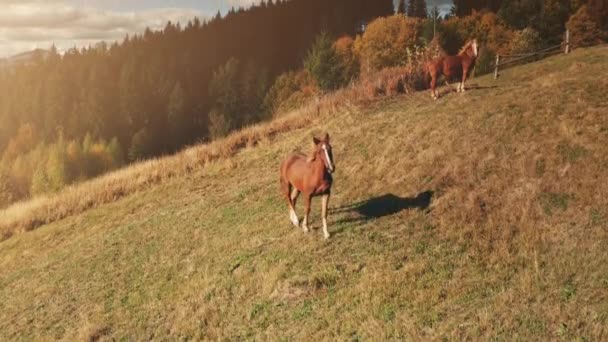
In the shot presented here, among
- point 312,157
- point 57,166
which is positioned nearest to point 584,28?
point 312,157

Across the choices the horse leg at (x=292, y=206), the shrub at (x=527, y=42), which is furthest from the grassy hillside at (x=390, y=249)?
the shrub at (x=527, y=42)

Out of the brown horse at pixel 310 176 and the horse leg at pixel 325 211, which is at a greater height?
the brown horse at pixel 310 176

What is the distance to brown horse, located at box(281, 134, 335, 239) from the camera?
11023mm

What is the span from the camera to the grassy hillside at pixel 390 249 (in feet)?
27.6

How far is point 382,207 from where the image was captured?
13.5m

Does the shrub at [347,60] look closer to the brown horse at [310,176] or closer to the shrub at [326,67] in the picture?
the shrub at [326,67]

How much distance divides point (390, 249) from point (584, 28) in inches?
2873

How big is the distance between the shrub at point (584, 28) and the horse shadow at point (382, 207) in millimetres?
62698

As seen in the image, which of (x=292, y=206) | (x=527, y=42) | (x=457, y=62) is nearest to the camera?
(x=292, y=206)

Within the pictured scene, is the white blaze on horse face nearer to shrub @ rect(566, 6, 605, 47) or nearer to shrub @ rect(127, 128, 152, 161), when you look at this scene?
shrub @ rect(566, 6, 605, 47)

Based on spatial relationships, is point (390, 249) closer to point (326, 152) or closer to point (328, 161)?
point (328, 161)

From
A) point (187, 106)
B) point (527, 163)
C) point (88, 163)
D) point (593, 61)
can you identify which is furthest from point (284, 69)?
point (527, 163)

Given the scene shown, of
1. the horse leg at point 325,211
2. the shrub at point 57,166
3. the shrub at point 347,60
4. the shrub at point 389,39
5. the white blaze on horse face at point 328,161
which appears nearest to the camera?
the white blaze on horse face at point 328,161

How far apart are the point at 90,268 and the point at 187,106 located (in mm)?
138821
